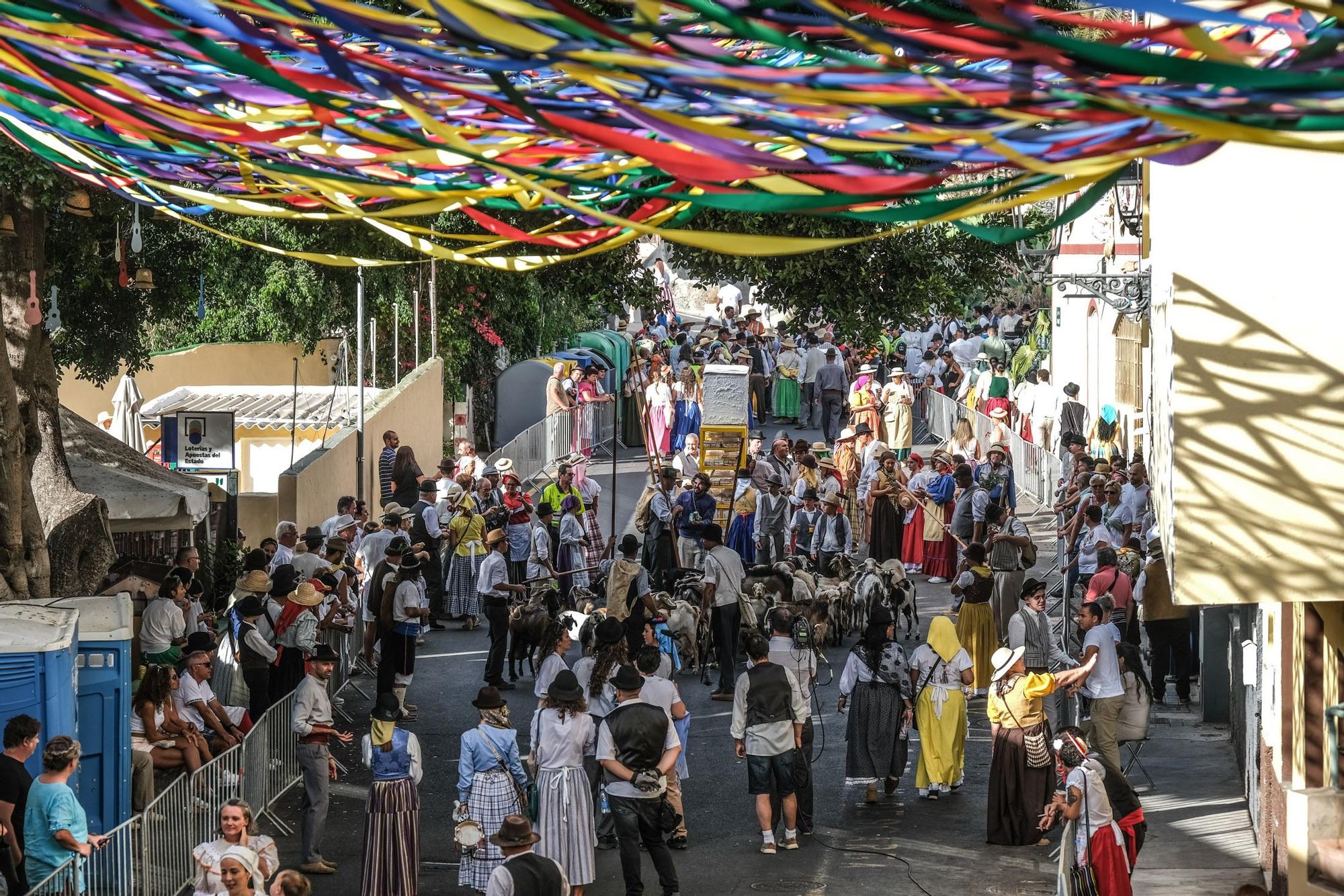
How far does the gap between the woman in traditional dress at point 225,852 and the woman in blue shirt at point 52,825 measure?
83 cm

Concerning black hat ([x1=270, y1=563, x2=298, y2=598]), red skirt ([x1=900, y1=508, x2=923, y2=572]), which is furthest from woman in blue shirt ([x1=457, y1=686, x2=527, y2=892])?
red skirt ([x1=900, y1=508, x2=923, y2=572])

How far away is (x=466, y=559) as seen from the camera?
802 inches

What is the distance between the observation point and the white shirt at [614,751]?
11.0m

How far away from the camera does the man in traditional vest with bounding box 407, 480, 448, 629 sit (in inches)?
815

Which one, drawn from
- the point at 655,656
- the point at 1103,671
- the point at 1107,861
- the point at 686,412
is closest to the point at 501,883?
the point at 655,656

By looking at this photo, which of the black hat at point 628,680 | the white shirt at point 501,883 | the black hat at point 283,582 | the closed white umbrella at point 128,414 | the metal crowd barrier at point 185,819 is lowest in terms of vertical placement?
the metal crowd barrier at point 185,819

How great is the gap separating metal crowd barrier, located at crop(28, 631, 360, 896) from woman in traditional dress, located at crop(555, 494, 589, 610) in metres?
6.45

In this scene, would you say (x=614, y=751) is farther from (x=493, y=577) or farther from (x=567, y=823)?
(x=493, y=577)

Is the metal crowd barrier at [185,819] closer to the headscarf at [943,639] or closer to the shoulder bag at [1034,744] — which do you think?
the headscarf at [943,639]

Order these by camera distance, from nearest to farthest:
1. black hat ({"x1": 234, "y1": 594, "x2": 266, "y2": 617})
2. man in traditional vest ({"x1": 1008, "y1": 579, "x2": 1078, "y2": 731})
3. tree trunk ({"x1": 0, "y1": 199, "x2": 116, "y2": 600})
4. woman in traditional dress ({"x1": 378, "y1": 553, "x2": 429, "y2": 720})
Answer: man in traditional vest ({"x1": 1008, "y1": 579, "x2": 1078, "y2": 731}), tree trunk ({"x1": 0, "y1": 199, "x2": 116, "y2": 600}), black hat ({"x1": 234, "y1": 594, "x2": 266, "y2": 617}), woman in traditional dress ({"x1": 378, "y1": 553, "x2": 429, "y2": 720})

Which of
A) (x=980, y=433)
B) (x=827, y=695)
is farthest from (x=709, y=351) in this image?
(x=827, y=695)

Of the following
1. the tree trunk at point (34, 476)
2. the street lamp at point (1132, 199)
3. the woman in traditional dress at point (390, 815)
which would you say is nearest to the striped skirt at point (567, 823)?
the woman in traditional dress at point (390, 815)

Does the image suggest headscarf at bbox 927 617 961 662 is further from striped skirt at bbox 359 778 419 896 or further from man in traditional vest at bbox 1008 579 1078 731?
striped skirt at bbox 359 778 419 896

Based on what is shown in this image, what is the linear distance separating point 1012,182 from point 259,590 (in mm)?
11267
